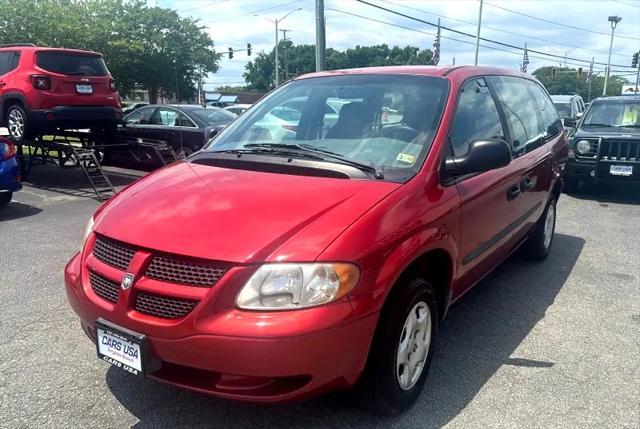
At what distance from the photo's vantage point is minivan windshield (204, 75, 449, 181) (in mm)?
3178

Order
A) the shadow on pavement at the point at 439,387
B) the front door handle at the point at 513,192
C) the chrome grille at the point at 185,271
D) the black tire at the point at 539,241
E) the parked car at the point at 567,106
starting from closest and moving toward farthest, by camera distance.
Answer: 1. the chrome grille at the point at 185,271
2. the shadow on pavement at the point at 439,387
3. the front door handle at the point at 513,192
4. the black tire at the point at 539,241
5. the parked car at the point at 567,106

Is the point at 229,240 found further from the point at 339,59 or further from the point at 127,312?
the point at 339,59

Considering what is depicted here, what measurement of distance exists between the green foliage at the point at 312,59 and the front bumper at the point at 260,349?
22553 millimetres

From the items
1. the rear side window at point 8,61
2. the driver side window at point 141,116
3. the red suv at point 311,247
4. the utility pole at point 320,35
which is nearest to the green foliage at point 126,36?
the utility pole at point 320,35

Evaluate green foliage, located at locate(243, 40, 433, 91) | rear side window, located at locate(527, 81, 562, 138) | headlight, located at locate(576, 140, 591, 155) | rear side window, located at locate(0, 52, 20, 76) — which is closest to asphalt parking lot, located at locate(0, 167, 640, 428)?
rear side window, located at locate(527, 81, 562, 138)

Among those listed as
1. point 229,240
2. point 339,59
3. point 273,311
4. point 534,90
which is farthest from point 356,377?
point 339,59

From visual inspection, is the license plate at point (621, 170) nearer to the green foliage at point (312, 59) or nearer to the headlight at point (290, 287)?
the headlight at point (290, 287)

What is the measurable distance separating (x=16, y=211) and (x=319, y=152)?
256 inches

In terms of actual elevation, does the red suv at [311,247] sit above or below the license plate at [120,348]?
above

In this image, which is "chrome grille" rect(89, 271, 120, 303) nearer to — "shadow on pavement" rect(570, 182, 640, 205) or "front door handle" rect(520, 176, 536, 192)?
"front door handle" rect(520, 176, 536, 192)

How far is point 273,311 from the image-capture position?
2.25 meters

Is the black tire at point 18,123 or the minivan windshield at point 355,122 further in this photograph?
the black tire at point 18,123

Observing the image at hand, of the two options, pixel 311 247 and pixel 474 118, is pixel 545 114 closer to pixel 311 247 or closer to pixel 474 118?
pixel 474 118

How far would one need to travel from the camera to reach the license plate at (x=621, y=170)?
28.5 feet
